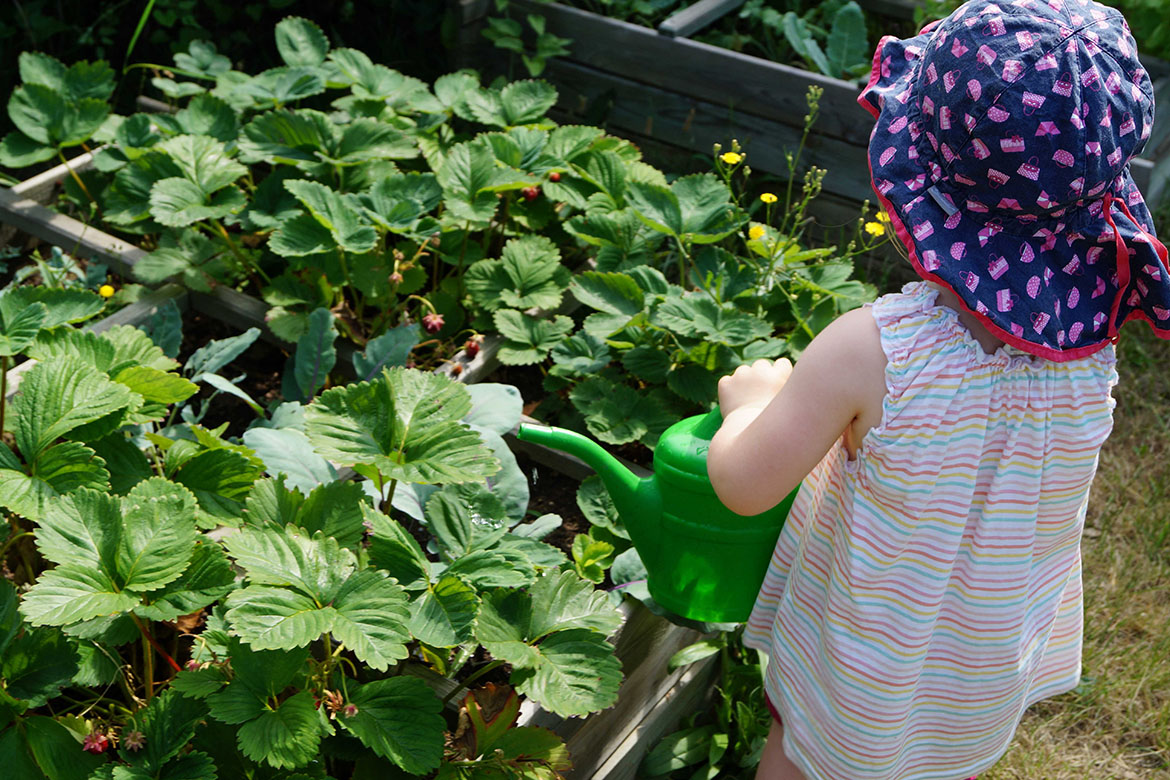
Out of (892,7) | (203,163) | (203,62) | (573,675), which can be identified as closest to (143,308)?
(203,163)

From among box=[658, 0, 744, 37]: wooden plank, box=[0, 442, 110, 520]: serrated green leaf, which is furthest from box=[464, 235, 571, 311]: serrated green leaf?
box=[658, 0, 744, 37]: wooden plank

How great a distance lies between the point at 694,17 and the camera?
2883mm

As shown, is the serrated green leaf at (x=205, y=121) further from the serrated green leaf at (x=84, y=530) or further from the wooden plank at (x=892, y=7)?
the wooden plank at (x=892, y=7)

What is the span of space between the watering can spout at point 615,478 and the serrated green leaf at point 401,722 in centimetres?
34

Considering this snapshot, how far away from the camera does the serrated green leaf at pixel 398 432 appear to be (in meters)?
1.32

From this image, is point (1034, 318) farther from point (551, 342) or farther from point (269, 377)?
point (269, 377)

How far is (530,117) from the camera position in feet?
7.52

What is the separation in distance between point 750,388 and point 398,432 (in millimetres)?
446

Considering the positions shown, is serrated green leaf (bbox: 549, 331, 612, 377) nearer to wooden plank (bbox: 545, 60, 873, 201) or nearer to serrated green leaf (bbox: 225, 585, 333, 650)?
serrated green leaf (bbox: 225, 585, 333, 650)

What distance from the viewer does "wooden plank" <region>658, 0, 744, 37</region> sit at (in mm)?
2814

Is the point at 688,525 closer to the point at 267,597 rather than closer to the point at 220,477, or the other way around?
the point at 267,597

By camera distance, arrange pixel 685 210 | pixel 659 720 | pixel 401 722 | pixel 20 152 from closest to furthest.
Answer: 1. pixel 401 722
2. pixel 659 720
3. pixel 685 210
4. pixel 20 152

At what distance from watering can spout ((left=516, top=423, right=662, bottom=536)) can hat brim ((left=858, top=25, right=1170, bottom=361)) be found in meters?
0.48

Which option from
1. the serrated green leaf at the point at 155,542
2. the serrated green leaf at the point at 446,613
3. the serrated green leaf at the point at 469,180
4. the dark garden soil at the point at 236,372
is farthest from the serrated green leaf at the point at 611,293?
the serrated green leaf at the point at 155,542
